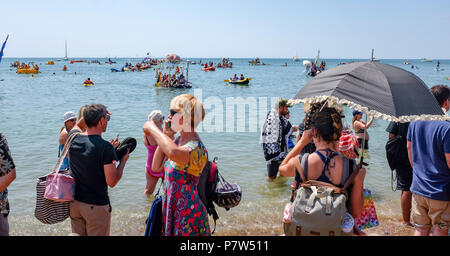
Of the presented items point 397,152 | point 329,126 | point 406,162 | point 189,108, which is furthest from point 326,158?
point 406,162

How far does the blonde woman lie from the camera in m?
2.73

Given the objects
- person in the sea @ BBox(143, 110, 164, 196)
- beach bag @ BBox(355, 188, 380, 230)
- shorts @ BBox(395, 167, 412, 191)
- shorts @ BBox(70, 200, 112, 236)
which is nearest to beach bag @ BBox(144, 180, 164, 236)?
shorts @ BBox(70, 200, 112, 236)

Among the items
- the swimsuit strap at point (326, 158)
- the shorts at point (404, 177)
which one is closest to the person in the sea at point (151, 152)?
the swimsuit strap at point (326, 158)

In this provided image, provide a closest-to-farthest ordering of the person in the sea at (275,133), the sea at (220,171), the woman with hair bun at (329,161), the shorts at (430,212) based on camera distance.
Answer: the woman with hair bun at (329,161) → the shorts at (430,212) → the sea at (220,171) → the person in the sea at (275,133)

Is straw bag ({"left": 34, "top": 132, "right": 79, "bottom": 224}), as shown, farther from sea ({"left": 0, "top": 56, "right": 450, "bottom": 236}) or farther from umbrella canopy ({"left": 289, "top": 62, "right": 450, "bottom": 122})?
sea ({"left": 0, "top": 56, "right": 450, "bottom": 236})

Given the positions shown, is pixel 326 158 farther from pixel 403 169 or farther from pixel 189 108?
pixel 403 169

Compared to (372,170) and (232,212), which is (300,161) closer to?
(232,212)

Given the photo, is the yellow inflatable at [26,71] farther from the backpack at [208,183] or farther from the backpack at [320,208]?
the backpack at [320,208]

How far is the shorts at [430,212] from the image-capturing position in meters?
3.57

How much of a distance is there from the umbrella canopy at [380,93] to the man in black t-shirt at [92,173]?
1.79 metres

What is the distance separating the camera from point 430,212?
367cm

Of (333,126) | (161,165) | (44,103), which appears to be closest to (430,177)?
A: (333,126)

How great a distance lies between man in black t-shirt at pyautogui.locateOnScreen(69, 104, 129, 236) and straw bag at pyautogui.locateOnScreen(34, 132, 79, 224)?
0.21 feet

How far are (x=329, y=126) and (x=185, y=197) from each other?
1241 millimetres
